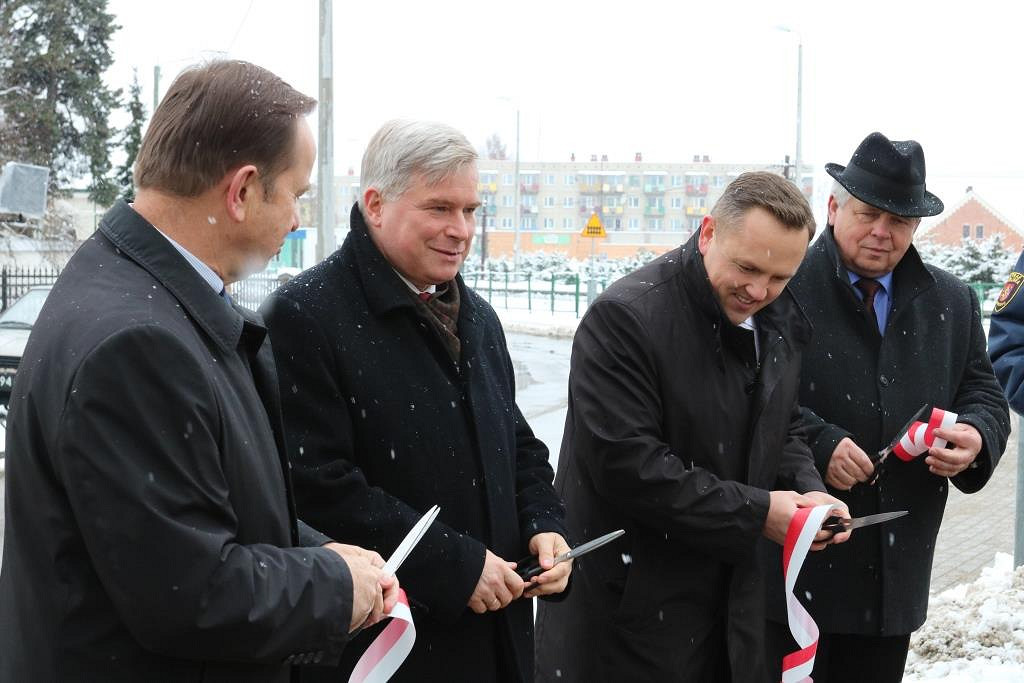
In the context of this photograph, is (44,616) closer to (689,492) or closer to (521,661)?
(521,661)

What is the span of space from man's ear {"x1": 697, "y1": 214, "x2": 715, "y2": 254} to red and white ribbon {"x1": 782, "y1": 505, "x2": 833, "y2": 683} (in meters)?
0.80

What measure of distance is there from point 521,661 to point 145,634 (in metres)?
1.36

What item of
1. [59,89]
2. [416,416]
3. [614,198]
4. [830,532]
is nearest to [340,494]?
[416,416]

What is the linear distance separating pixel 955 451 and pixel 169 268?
266cm

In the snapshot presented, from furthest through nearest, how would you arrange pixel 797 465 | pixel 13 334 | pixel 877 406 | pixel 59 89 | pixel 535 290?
1. pixel 535 290
2. pixel 59 89
3. pixel 13 334
4. pixel 877 406
5. pixel 797 465

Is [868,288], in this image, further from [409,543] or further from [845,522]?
[409,543]

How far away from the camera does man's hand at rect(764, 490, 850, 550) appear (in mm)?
3076

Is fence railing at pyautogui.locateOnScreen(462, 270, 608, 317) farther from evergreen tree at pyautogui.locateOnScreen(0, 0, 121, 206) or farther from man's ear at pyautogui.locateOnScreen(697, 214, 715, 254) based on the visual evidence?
man's ear at pyautogui.locateOnScreen(697, 214, 715, 254)

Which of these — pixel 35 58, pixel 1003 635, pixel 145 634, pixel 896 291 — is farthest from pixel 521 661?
pixel 35 58

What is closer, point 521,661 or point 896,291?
point 521,661

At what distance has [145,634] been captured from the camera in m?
1.81

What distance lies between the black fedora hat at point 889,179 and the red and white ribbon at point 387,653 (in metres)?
2.27

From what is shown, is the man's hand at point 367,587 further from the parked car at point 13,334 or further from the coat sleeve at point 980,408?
the parked car at point 13,334

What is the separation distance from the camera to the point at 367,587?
6.74 feet
